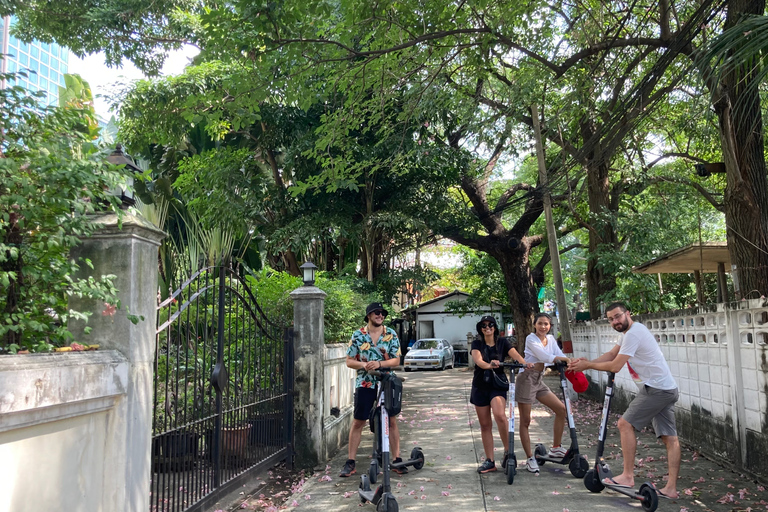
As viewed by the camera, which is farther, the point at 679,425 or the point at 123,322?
the point at 679,425

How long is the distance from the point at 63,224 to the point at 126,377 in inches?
39.2

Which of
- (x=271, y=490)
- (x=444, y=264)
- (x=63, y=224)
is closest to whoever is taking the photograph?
(x=63, y=224)

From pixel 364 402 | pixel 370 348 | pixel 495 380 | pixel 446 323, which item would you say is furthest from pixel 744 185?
pixel 446 323

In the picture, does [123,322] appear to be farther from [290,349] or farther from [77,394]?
[290,349]

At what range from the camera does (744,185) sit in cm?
861

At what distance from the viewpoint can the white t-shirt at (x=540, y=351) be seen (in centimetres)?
694

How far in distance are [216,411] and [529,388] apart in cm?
352

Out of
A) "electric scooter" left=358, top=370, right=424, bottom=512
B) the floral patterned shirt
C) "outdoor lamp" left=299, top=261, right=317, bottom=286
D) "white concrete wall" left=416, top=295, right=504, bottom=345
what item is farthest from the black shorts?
"white concrete wall" left=416, top=295, right=504, bottom=345

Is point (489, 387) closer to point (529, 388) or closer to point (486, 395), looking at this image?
point (486, 395)

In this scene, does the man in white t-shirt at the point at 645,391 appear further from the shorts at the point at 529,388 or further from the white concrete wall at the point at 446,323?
the white concrete wall at the point at 446,323

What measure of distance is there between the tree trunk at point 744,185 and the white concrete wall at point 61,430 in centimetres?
800

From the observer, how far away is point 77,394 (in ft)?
10.8

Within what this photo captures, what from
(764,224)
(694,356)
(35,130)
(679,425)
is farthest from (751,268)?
(35,130)

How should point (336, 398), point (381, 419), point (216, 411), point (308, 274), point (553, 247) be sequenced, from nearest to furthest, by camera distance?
point (216, 411) → point (381, 419) → point (308, 274) → point (336, 398) → point (553, 247)
